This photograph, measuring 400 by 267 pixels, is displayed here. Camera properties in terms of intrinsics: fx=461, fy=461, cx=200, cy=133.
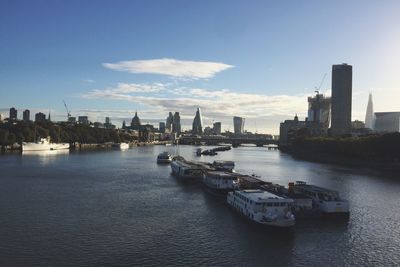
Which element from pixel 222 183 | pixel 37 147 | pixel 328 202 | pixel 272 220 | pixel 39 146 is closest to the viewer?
pixel 272 220

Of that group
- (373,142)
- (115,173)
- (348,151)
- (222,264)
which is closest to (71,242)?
(222,264)

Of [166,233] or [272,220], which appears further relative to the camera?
[272,220]

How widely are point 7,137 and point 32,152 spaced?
11085mm

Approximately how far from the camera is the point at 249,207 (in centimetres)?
4325

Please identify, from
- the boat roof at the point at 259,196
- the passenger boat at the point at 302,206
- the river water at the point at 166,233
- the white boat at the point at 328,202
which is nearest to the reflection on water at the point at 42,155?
the river water at the point at 166,233

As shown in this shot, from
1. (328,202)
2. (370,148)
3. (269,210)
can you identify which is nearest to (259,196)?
(269,210)

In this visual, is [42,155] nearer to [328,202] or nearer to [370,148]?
[370,148]

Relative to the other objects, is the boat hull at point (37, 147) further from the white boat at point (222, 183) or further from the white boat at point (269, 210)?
the white boat at point (269, 210)

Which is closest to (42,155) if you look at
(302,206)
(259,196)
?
(302,206)

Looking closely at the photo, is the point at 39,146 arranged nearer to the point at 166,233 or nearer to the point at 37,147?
the point at 37,147

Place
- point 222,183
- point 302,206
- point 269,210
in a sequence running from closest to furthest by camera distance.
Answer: point 269,210 → point 302,206 → point 222,183

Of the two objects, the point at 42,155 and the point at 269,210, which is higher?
the point at 269,210

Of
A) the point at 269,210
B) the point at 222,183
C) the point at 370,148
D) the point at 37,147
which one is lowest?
the point at 269,210

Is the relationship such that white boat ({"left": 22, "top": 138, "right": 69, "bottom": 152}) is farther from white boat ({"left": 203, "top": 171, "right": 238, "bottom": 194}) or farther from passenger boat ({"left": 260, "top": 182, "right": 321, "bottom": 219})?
passenger boat ({"left": 260, "top": 182, "right": 321, "bottom": 219})
